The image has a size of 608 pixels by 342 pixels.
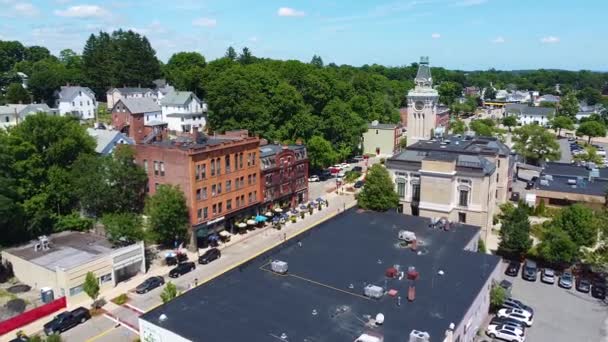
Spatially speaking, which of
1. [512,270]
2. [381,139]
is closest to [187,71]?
[381,139]

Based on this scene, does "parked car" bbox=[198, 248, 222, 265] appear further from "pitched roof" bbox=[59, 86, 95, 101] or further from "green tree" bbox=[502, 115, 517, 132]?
"green tree" bbox=[502, 115, 517, 132]

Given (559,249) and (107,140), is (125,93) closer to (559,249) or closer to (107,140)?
(107,140)

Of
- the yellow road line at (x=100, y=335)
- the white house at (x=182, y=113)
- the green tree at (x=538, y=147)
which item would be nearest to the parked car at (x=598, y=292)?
the yellow road line at (x=100, y=335)

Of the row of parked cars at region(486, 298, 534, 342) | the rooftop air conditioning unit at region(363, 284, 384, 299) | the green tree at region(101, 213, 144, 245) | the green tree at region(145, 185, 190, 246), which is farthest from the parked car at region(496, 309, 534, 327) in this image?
the green tree at region(101, 213, 144, 245)

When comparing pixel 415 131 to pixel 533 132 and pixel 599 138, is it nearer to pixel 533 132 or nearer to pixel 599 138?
pixel 533 132

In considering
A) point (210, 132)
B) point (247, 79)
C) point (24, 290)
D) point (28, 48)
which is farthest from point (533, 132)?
point (28, 48)

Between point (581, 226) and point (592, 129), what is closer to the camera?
point (581, 226)
